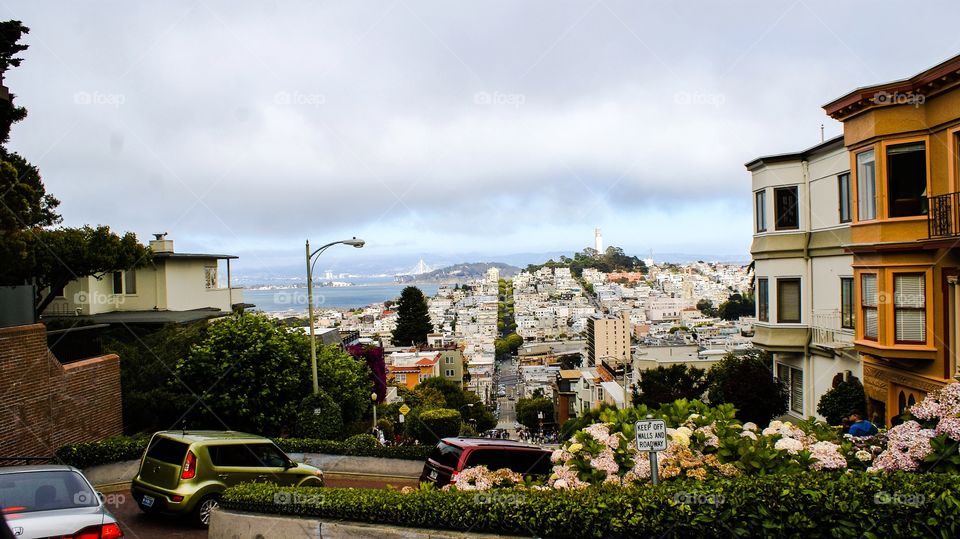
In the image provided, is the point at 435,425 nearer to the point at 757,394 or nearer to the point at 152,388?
the point at 152,388

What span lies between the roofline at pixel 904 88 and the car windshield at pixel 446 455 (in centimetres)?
1145

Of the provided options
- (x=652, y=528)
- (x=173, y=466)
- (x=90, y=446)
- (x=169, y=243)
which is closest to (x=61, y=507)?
(x=173, y=466)

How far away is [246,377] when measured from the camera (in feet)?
63.7

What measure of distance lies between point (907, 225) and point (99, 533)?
1535 cm

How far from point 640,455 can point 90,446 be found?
38.7 feet

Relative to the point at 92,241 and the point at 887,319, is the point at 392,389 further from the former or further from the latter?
the point at 887,319

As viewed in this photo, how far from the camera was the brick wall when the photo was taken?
536 inches

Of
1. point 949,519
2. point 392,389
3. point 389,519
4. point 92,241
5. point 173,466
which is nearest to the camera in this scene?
point 949,519

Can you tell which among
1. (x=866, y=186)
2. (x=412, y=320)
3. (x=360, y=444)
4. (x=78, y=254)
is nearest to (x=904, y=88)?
(x=866, y=186)

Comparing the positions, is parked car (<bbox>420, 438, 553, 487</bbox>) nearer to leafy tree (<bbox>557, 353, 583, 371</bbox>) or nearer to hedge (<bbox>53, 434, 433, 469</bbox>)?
hedge (<bbox>53, 434, 433, 469</bbox>)

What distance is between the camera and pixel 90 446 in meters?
14.6

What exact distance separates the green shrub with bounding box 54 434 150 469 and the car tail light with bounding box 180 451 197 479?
4828 millimetres

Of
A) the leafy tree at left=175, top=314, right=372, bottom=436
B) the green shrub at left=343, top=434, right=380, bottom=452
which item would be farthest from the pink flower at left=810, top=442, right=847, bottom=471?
the leafy tree at left=175, top=314, right=372, bottom=436

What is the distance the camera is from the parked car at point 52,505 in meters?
6.82
